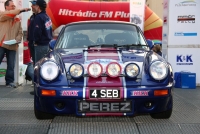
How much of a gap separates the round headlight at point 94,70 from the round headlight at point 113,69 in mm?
100

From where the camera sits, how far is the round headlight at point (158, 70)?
426cm

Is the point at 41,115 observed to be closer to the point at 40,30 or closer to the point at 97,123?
the point at 97,123

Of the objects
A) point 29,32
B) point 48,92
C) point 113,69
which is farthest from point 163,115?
point 29,32

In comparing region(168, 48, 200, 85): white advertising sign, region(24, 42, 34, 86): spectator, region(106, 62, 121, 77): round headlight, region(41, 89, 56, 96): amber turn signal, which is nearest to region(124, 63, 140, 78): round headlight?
region(106, 62, 121, 77): round headlight

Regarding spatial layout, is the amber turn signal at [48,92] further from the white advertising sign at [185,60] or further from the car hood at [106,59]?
the white advertising sign at [185,60]

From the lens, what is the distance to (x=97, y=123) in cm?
449

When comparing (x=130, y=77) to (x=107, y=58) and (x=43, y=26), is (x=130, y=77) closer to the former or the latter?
(x=107, y=58)

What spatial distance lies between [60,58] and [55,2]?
14.5 metres

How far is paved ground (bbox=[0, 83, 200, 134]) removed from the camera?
4.16 m

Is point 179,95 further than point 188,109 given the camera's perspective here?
Yes

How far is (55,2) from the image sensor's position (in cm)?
1848

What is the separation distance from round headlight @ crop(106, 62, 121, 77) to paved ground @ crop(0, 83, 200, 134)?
668mm

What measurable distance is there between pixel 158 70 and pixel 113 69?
0.57m

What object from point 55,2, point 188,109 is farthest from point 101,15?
point 188,109
